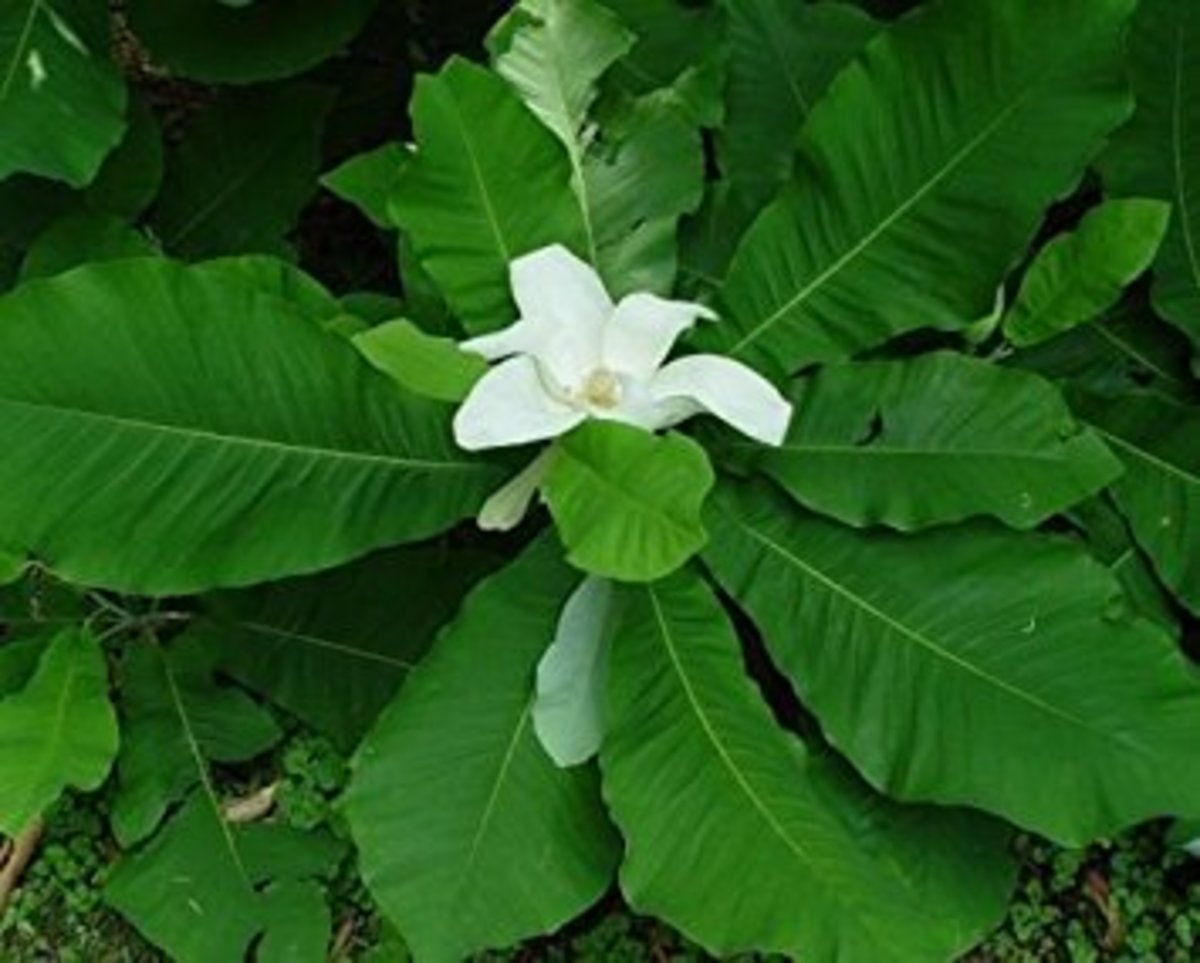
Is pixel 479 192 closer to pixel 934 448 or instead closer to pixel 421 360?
pixel 421 360

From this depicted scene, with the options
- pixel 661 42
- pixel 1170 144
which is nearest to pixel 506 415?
pixel 661 42

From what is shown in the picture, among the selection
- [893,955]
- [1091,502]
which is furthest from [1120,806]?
[1091,502]

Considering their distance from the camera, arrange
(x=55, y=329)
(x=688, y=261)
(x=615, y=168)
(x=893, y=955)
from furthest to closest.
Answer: (x=688, y=261) → (x=615, y=168) → (x=55, y=329) → (x=893, y=955)

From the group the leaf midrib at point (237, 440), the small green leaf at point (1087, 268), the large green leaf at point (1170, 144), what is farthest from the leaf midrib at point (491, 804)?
the large green leaf at point (1170, 144)

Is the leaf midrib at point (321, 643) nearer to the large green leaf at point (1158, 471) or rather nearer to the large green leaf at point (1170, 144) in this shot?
the large green leaf at point (1158, 471)

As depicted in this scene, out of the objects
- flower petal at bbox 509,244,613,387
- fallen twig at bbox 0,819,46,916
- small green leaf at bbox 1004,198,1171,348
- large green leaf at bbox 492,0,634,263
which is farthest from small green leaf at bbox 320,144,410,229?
fallen twig at bbox 0,819,46,916

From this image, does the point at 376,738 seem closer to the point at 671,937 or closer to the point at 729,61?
the point at 671,937

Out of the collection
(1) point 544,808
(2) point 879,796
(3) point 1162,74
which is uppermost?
(3) point 1162,74

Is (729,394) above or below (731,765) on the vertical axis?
above
